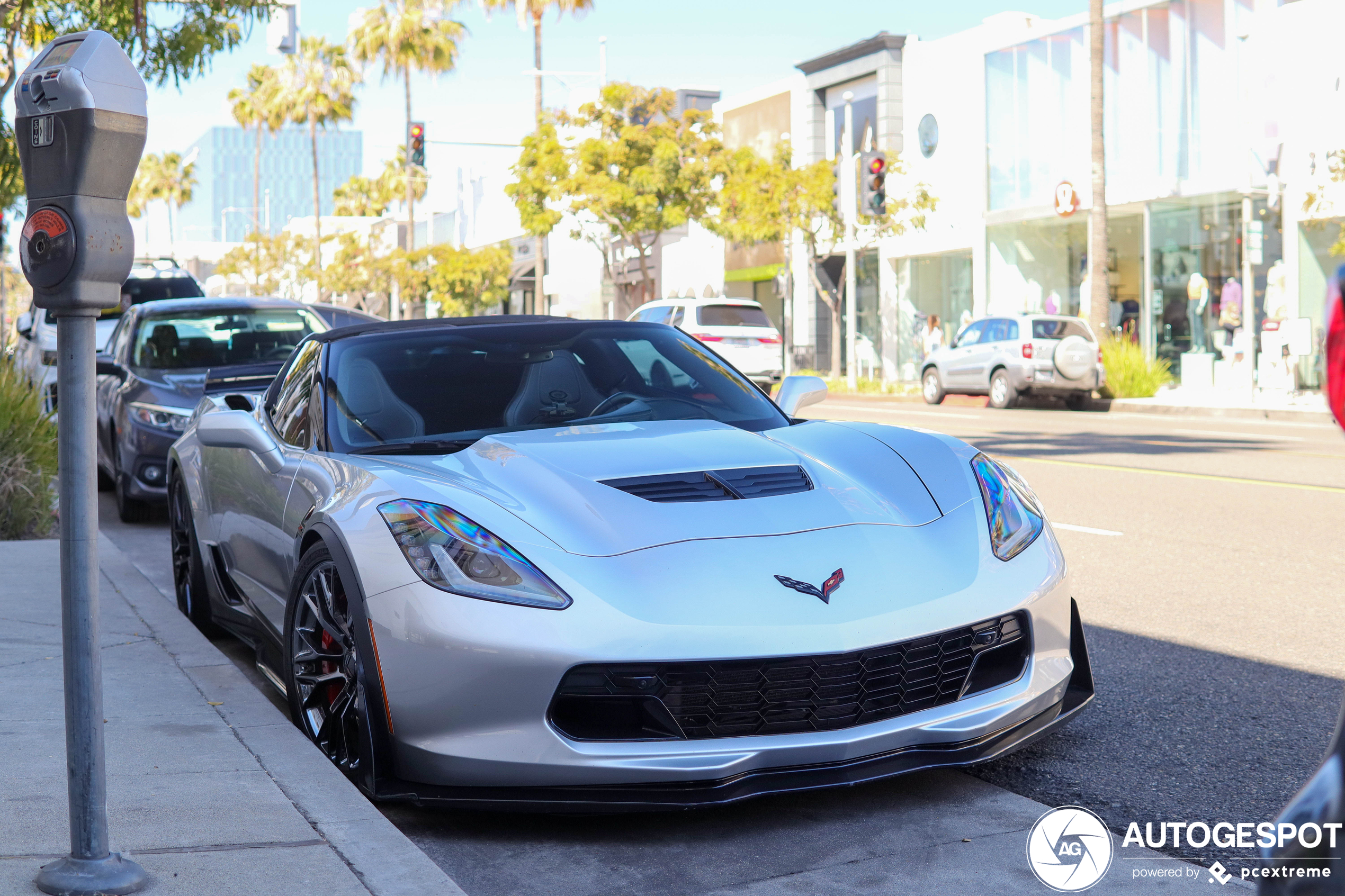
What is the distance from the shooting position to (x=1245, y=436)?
16.7 m

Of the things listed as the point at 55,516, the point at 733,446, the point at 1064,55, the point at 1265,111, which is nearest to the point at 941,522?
the point at 733,446

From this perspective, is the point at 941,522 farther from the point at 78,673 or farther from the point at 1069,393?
the point at 1069,393

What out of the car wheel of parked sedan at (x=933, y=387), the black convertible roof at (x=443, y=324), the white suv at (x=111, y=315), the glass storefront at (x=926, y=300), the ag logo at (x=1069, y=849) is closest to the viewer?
the ag logo at (x=1069, y=849)

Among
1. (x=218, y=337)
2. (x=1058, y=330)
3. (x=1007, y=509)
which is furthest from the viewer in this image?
(x=1058, y=330)

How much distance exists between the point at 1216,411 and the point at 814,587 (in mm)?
20032

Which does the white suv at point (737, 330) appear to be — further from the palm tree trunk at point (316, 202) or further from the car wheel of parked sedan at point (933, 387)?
the palm tree trunk at point (316, 202)

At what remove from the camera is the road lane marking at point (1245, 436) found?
52.5 feet

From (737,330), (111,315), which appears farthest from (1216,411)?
(111,315)

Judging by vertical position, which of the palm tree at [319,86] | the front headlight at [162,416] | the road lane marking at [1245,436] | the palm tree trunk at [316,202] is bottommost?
the road lane marking at [1245,436]

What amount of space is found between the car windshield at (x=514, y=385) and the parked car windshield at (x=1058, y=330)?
19457mm

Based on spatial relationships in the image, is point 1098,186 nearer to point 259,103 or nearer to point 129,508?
point 129,508

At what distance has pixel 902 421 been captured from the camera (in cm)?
1959

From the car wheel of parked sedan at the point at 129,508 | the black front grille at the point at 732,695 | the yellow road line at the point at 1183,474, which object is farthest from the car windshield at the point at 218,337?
the black front grille at the point at 732,695

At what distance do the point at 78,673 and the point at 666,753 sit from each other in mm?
1297
